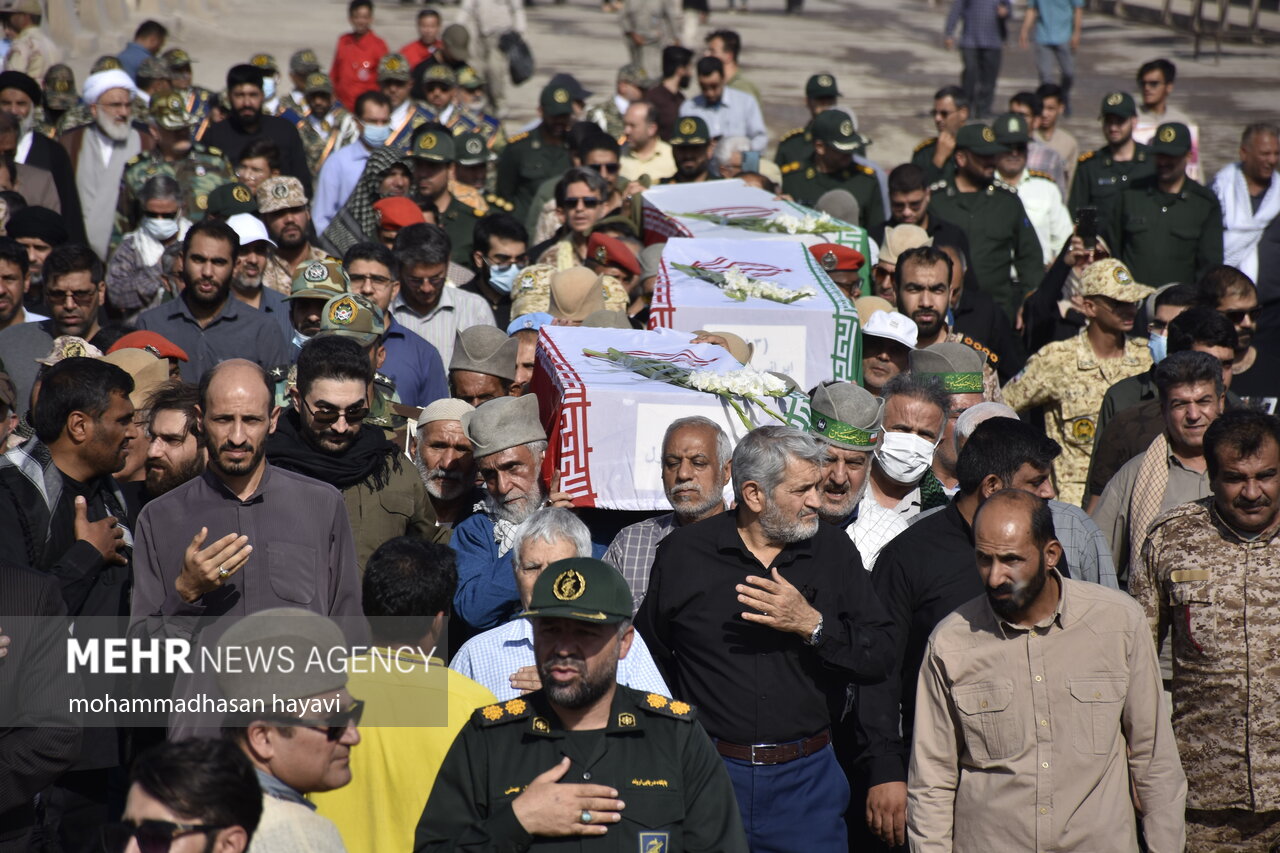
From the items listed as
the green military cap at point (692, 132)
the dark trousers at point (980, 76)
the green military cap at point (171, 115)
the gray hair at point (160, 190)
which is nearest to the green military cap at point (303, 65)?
the green military cap at point (171, 115)

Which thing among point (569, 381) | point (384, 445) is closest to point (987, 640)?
point (569, 381)

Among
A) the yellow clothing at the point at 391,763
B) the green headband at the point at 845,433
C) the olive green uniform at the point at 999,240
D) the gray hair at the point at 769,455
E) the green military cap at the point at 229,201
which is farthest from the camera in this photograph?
the olive green uniform at the point at 999,240

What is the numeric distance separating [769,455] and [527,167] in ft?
26.6

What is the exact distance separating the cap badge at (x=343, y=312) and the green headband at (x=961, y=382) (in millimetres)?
2852

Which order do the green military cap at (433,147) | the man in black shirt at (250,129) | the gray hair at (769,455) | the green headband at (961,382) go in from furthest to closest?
1. the man in black shirt at (250,129)
2. the green military cap at (433,147)
3. the green headband at (961,382)
4. the gray hair at (769,455)

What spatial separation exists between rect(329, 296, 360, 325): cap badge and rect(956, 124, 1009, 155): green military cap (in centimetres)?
554

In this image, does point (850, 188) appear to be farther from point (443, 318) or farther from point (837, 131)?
point (443, 318)

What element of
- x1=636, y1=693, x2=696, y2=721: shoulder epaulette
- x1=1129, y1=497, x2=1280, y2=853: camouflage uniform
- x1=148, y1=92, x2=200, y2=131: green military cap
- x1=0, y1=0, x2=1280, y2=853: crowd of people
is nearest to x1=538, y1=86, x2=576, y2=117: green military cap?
x1=148, y1=92, x2=200, y2=131: green military cap

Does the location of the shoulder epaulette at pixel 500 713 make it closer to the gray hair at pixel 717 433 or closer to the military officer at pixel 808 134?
the gray hair at pixel 717 433

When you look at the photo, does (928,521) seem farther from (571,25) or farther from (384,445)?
(571,25)

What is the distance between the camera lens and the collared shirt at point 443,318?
8797mm

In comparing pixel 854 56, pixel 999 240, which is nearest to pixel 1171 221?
pixel 999 240

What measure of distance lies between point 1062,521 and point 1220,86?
20899mm

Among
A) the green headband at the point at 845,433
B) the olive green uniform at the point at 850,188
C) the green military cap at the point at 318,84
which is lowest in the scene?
the green headband at the point at 845,433
